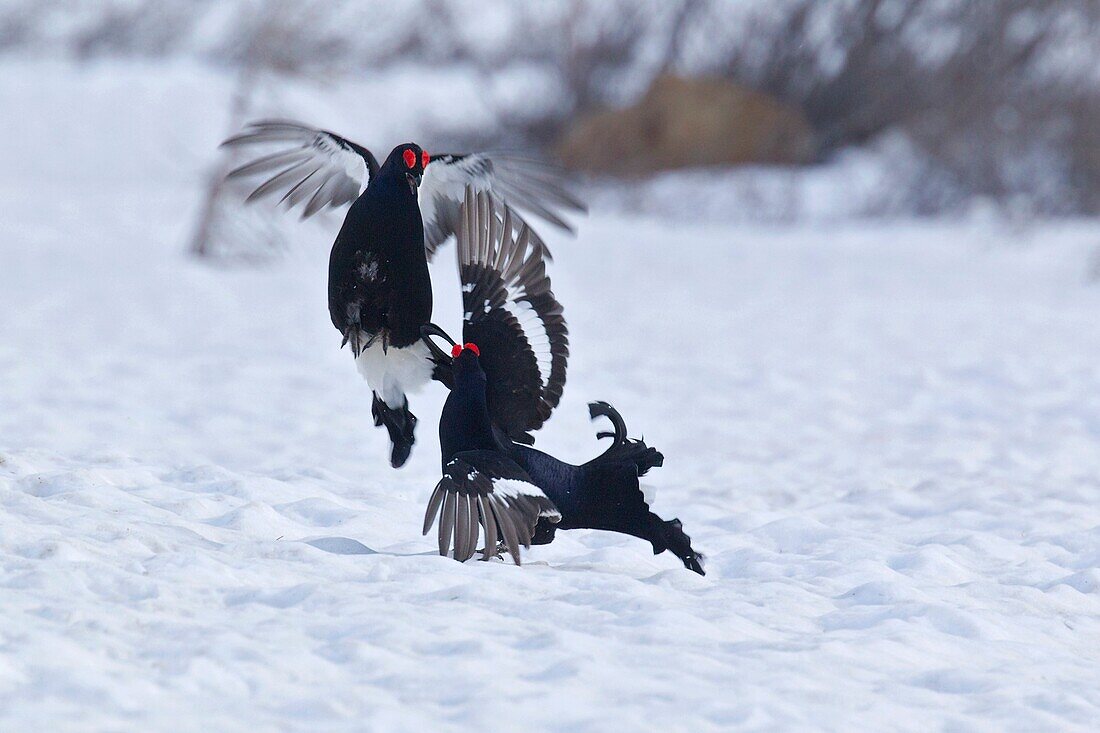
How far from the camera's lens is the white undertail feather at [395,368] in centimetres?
332

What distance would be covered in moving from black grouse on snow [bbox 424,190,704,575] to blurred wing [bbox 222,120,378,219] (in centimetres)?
40

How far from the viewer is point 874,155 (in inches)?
627

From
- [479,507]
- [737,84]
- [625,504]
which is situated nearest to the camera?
[479,507]

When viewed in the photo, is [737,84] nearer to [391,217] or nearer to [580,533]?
[580,533]

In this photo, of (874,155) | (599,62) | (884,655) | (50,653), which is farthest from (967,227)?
(50,653)

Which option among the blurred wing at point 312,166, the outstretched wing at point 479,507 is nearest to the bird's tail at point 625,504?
the outstretched wing at point 479,507

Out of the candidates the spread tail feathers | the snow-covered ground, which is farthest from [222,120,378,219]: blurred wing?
the spread tail feathers

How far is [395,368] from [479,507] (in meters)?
0.69

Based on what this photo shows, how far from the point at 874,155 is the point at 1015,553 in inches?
513

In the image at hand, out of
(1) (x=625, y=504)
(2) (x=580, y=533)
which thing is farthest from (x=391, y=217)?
(2) (x=580, y=533)

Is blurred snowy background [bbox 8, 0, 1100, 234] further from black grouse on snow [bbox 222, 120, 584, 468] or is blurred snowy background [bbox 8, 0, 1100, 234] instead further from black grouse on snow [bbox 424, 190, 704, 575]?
black grouse on snow [bbox 424, 190, 704, 575]

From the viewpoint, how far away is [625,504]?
3004 millimetres

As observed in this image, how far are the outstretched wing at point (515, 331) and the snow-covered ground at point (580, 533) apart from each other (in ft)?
1.26

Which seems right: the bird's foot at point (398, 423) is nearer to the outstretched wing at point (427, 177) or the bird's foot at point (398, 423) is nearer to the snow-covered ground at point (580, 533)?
the snow-covered ground at point (580, 533)
